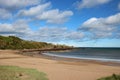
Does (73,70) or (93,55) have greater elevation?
(93,55)

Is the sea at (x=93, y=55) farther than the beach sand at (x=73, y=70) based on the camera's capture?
Yes

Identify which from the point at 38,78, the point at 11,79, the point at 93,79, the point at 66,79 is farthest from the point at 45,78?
the point at 93,79

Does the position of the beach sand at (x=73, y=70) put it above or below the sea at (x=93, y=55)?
below

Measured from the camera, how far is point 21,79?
14227mm

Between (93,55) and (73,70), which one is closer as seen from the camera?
(73,70)

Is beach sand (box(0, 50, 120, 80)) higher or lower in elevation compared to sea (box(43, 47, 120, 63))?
lower

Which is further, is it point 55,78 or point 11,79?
point 55,78

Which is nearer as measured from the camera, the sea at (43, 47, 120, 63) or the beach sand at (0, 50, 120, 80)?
the beach sand at (0, 50, 120, 80)

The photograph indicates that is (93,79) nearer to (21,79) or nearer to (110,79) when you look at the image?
(110,79)

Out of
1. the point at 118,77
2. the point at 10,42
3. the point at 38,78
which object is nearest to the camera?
the point at 118,77

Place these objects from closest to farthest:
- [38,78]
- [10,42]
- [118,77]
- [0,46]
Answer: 1. [118,77]
2. [38,78]
3. [0,46]
4. [10,42]

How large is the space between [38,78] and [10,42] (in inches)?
4101

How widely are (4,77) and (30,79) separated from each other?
1774mm

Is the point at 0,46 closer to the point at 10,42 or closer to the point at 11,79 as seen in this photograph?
the point at 10,42
